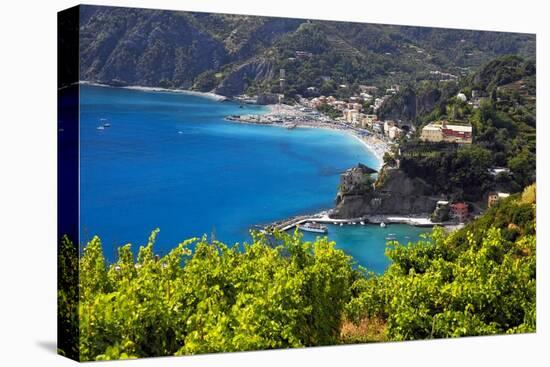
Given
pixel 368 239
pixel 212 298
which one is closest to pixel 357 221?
pixel 368 239

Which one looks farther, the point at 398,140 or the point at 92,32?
the point at 398,140

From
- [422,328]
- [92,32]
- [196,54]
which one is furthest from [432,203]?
[92,32]

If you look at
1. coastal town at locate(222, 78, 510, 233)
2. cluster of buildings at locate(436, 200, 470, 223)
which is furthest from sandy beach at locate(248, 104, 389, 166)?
cluster of buildings at locate(436, 200, 470, 223)

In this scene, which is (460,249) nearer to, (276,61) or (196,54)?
(276,61)

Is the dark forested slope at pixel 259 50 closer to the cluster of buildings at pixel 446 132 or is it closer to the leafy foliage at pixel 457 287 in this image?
the cluster of buildings at pixel 446 132

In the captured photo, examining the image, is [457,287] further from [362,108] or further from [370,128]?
[362,108]

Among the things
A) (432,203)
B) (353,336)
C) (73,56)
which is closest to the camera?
(73,56)
